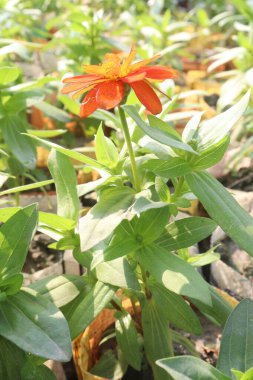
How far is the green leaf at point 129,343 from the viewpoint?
0.80 metres

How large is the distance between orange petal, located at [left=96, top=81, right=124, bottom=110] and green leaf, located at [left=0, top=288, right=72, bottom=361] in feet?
0.85

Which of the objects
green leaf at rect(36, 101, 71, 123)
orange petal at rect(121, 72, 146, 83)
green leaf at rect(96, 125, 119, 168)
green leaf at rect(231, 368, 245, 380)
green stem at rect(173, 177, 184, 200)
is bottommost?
green leaf at rect(36, 101, 71, 123)

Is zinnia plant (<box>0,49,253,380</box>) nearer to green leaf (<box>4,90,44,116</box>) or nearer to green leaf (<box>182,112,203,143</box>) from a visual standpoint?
green leaf (<box>182,112,203,143</box>)

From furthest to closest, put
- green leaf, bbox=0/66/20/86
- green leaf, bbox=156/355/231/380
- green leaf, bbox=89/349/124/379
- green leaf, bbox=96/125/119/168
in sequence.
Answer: green leaf, bbox=0/66/20/86 → green leaf, bbox=89/349/124/379 → green leaf, bbox=96/125/119/168 → green leaf, bbox=156/355/231/380

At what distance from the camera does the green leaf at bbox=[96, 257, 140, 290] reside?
671mm

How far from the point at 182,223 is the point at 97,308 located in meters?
0.16

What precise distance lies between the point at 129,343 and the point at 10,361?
0.19 metres

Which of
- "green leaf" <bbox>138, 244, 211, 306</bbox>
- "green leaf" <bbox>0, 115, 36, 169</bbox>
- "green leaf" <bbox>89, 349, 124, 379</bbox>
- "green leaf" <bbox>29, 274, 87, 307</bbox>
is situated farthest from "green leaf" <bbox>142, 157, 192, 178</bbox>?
"green leaf" <bbox>0, 115, 36, 169</bbox>

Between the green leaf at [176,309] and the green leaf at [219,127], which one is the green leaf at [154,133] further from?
the green leaf at [176,309]

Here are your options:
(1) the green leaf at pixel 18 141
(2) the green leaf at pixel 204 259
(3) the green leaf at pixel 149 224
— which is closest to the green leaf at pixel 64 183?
(3) the green leaf at pixel 149 224

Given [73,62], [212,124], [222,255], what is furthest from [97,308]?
[73,62]

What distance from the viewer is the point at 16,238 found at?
68 cm

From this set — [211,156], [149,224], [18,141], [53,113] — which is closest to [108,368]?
[149,224]

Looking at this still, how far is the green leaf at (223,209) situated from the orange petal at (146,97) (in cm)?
10
